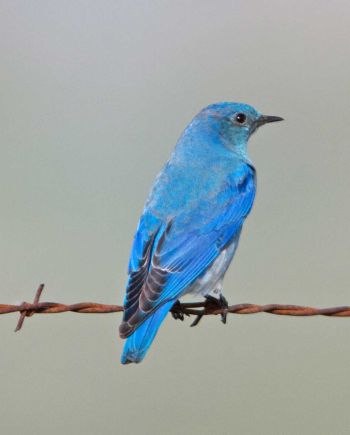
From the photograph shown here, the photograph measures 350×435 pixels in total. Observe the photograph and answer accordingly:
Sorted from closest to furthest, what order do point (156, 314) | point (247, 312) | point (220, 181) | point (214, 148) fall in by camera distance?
point (247, 312)
point (156, 314)
point (220, 181)
point (214, 148)

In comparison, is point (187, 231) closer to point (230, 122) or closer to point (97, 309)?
point (97, 309)

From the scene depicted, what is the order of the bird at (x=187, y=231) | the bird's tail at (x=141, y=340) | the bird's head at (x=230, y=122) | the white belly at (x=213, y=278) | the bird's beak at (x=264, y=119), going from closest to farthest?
1. the bird's tail at (x=141, y=340)
2. the bird at (x=187, y=231)
3. the white belly at (x=213, y=278)
4. the bird's head at (x=230, y=122)
5. the bird's beak at (x=264, y=119)

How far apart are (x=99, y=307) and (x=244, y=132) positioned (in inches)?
108

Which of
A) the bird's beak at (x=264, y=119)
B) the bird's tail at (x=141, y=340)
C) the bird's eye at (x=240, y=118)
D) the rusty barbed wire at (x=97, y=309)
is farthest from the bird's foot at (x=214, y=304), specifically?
the bird's beak at (x=264, y=119)

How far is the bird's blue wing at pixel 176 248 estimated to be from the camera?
→ 467cm

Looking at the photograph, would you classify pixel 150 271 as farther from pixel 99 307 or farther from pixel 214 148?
pixel 214 148

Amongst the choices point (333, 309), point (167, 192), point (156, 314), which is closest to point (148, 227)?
point (167, 192)

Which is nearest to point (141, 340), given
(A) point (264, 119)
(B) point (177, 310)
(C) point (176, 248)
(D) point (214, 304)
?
(C) point (176, 248)

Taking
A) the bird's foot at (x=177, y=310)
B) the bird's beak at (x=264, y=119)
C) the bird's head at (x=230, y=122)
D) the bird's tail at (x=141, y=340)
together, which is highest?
the bird's beak at (x=264, y=119)

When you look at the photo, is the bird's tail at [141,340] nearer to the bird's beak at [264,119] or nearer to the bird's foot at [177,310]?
the bird's foot at [177,310]

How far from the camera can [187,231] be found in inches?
206

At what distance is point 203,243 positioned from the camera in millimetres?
5246

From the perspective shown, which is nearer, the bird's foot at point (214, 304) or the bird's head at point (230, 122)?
the bird's foot at point (214, 304)

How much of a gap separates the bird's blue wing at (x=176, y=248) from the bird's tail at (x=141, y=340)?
0.11 ft
